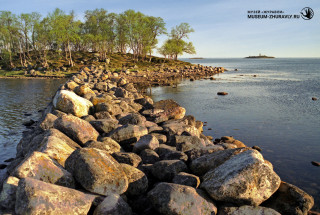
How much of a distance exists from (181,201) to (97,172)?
269 centimetres

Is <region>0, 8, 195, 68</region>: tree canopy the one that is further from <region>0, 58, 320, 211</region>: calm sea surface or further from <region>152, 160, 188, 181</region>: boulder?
<region>152, 160, 188, 181</region>: boulder

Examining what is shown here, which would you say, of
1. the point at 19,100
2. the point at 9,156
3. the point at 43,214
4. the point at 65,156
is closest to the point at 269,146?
the point at 65,156

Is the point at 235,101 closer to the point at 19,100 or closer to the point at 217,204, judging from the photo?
the point at 217,204

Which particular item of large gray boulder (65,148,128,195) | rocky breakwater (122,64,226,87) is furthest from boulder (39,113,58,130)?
rocky breakwater (122,64,226,87)

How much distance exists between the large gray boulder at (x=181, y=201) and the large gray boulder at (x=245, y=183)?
0.40m

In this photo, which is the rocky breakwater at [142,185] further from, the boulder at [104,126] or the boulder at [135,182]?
the boulder at [104,126]

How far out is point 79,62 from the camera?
88125 millimetres

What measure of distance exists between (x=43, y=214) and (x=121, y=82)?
35174 millimetres

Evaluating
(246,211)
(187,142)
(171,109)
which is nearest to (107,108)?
(171,109)

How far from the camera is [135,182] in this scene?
804cm

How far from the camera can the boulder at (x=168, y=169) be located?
871cm

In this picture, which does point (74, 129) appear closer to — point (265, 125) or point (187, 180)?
point (187, 180)

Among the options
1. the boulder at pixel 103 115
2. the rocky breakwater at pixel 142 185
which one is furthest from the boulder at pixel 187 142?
the boulder at pixel 103 115

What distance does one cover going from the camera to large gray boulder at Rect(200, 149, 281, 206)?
684 centimetres
